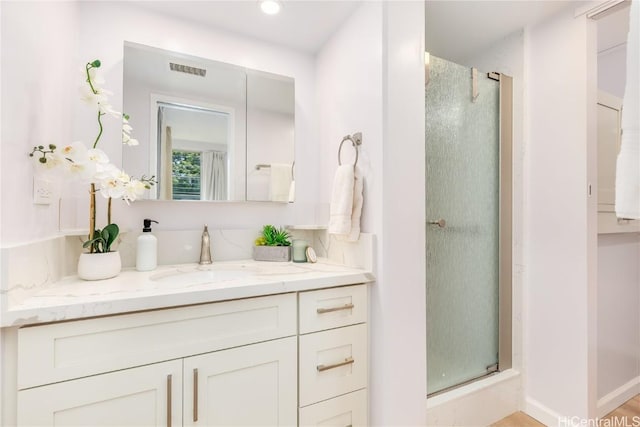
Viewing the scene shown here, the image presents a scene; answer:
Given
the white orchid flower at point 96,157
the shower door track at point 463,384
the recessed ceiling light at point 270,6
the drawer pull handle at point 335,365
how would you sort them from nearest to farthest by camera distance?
the white orchid flower at point 96,157 → the drawer pull handle at point 335,365 → the recessed ceiling light at point 270,6 → the shower door track at point 463,384

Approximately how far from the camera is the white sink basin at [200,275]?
4.26ft

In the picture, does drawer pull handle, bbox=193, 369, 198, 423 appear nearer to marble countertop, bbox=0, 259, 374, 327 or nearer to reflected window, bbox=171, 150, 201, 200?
marble countertop, bbox=0, 259, 374, 327

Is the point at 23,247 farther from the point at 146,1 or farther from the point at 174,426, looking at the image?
the point at 146,1

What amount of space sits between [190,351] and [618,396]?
7.68 ft

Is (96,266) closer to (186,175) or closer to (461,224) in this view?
(186,175)

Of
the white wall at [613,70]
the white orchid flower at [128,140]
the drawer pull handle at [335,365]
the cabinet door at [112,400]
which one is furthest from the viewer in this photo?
the white wall at [613,70]

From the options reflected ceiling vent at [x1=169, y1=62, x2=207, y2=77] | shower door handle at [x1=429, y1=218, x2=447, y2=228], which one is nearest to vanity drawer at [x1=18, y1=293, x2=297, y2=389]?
shower door handle at [x1=429, y1=218, x2=447, y2=228]

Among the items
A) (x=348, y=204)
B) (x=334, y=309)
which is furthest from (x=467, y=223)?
(x=334, y=309)

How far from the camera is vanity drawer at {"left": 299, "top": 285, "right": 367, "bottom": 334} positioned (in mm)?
1146

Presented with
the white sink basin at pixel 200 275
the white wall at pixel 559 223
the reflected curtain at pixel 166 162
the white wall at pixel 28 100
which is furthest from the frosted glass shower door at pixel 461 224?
the white wall at pixel 28 100

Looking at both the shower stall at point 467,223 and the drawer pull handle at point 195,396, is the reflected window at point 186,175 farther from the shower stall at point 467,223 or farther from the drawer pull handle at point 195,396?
the shower stall at point 467,223

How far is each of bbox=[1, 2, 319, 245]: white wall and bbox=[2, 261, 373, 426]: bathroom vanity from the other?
11.5 inches

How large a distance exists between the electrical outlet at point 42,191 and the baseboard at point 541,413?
2.43 meters

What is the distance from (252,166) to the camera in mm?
1661
